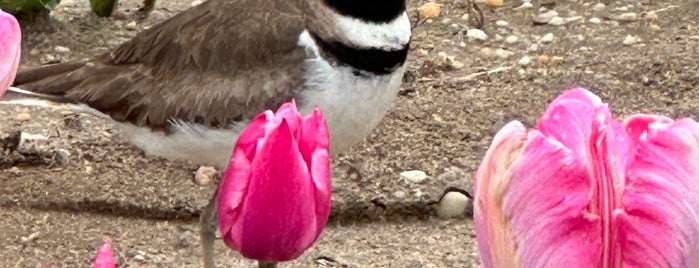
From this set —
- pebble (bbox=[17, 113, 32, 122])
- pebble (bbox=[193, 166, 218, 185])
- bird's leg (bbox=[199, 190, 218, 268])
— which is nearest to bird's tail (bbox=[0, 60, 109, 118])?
bird's leg (bbox=[199, 190, 218, 268])

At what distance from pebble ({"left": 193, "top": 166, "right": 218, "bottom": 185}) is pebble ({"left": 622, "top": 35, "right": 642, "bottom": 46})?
1.19 m

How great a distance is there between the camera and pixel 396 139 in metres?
3.10

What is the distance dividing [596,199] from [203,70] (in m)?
1.77

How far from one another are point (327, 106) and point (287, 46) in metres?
0.12

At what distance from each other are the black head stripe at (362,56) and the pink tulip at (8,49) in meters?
1.47

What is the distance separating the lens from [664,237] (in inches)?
24.6

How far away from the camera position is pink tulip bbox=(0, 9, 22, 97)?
29.2 inches

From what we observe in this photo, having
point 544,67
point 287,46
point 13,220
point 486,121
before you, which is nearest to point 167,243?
point 13,220

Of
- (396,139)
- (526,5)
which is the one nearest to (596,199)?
(396,139)

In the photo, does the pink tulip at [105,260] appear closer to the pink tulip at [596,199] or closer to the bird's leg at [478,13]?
the pink tulip at [596,199]

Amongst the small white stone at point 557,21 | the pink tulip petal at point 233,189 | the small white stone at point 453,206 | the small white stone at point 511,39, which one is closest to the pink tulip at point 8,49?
the pink tulip petal at point 233,189

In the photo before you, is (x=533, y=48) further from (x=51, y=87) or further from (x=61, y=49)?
(x=51, y=87)

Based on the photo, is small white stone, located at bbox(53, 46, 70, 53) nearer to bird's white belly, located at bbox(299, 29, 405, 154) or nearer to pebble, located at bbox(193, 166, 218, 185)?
pebble, located at bbox(193, 166, 218, 185)

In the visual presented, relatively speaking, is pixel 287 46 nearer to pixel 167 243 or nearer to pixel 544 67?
pixel 167 243
